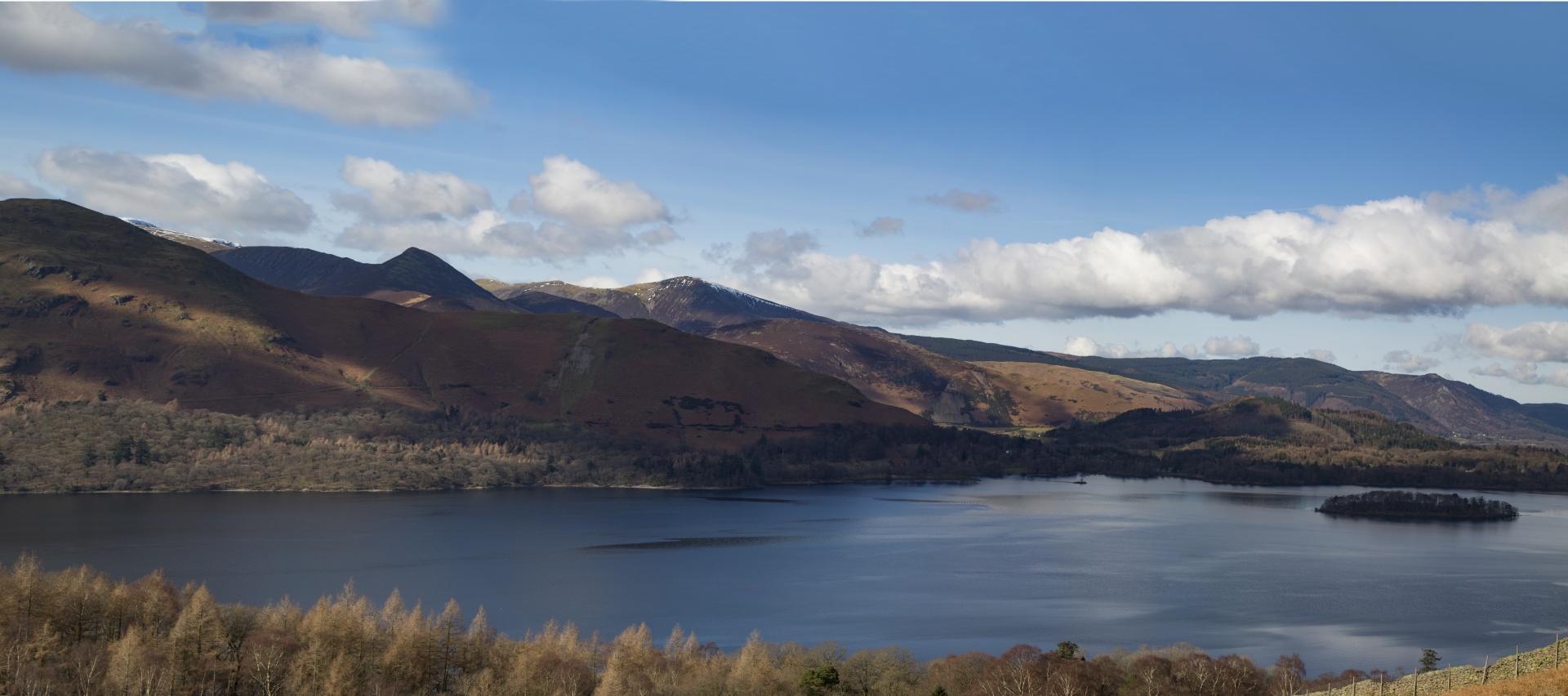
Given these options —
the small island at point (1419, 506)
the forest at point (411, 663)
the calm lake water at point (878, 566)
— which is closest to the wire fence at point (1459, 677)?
the forest at point (411, 663)

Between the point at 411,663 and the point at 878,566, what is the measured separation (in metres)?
69.7

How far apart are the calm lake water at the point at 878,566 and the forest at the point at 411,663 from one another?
17.9m

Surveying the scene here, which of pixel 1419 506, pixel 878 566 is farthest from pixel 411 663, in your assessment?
pixel 1419 506

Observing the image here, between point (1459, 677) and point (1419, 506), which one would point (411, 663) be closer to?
point (1459, 677)

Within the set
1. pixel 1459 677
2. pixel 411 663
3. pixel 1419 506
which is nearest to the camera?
pixel 1459 677

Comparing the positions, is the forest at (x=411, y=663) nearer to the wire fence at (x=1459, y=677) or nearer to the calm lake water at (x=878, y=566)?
the wire fence at (x=1459, y=677)

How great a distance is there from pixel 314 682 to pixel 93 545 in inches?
3070

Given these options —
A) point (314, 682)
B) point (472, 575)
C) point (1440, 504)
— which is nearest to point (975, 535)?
point (472, 575)

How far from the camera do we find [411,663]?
56.6m

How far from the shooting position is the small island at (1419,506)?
605ft

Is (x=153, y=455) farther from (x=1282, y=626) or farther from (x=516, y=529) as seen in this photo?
(x=1282, y=626)

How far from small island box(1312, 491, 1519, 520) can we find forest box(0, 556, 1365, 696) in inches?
5597

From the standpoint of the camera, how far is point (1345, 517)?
594 feet

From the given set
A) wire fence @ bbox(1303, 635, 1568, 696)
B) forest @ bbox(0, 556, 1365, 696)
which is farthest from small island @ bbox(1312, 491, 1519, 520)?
wire fence @ bbox(1303, 635, 1568, 696)
